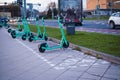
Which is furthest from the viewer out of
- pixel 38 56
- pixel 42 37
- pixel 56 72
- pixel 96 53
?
pixel 42 37

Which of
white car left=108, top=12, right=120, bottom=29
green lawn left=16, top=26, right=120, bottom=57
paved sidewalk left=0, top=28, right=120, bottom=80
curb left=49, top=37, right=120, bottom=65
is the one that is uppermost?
white car left=108, top=12, right=120, bottom=29

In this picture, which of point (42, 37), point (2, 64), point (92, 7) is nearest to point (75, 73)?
point (2, 64)

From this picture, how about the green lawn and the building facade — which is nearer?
the green lawn

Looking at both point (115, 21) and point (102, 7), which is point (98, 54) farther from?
point (102, 7)

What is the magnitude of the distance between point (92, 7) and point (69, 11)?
366 ft

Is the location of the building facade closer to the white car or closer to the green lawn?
the white car

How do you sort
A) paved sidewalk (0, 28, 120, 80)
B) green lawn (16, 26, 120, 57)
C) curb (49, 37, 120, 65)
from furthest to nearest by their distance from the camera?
1. green lawn (16, 26, 120, 57)
2. curb (49, 37, 120, 65)
3. paved sidewalk (0, 28, 120, 80)

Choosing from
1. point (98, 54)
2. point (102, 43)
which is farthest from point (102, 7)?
point (98, 54)

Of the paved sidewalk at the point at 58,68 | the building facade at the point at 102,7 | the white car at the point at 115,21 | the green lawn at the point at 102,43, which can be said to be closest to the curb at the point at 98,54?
the paved sidewalk at the point at 58,68

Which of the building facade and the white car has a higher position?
the building facade

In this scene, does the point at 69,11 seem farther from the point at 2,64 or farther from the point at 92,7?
the point at 92,7

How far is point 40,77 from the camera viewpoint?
6.67 metres

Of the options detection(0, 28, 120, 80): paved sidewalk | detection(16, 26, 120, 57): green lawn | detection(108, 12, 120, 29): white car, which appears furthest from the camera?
detection(108, 12, 120, 29): white car

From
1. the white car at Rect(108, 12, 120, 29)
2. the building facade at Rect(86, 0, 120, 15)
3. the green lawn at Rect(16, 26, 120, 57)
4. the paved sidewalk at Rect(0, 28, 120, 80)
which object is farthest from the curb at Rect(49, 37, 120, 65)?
the building facade at Rect(86, 0, 120, 15)
